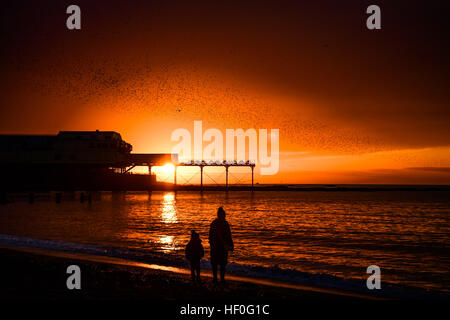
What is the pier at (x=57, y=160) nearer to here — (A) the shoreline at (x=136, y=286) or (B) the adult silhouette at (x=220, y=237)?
(A) the shoreline at (x=136, y=286)

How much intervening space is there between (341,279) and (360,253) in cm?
1008

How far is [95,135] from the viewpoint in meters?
79.3

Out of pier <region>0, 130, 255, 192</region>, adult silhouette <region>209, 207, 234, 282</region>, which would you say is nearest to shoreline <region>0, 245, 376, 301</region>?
adult silhouette <region>209, 207, 234, 282</region>

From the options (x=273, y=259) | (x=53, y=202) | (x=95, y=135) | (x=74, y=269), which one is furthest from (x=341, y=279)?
(x=53, y=202)

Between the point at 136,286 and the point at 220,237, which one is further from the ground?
the point at 220,237

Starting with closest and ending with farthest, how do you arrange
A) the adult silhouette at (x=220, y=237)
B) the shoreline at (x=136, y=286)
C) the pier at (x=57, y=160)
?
1. the shoreline at (x=136, y=286)
2. the adult silhouette at (x=220, y=237)
3. the pier at (x=57, y=160)

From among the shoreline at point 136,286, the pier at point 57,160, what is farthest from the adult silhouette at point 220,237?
the pier at point 57,160

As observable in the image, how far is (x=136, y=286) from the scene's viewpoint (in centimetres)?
1234

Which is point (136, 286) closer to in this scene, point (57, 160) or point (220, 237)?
point (220, 237)

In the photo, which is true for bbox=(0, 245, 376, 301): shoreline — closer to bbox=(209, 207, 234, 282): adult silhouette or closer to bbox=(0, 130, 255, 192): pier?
bbox=(209, 207, 234, 282): adult silhouette

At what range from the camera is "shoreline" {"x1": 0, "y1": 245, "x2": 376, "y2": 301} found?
36.7 ft

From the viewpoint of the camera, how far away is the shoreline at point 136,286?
11180mm

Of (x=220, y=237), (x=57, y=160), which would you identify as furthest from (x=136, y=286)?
(x=57, y=160)
